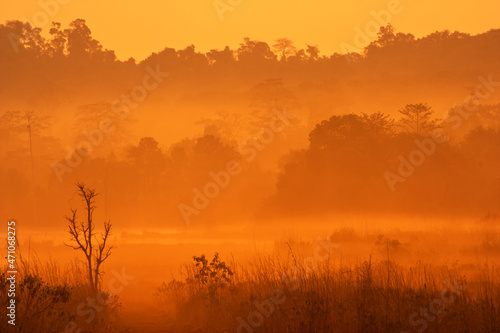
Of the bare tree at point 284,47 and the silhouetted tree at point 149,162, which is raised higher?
the bare tree at point 284,47

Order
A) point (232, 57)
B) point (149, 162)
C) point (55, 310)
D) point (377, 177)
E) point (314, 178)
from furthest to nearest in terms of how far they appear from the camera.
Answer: point (232, 57)
point (149, 162)
point (314, 178)
point (377, 177)
point (55, 310)

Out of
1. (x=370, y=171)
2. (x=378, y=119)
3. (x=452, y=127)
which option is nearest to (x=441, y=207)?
(x=370, y=171)

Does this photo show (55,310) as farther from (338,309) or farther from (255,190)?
(255,190)

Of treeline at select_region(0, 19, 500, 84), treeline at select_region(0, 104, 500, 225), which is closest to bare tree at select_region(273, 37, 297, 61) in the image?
treeline at select_region(0, 19, 500, 84)

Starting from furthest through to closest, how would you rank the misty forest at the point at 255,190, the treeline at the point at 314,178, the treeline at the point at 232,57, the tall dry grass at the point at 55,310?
1. the treeline at the point at 232,57
2. the treeline at the point at 314,178
3. the misty forest at the point at 255,190
4. the tall dry grass at the point at 55,310

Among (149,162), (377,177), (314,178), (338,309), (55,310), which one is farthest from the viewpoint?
(149,162)

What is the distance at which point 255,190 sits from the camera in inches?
2581

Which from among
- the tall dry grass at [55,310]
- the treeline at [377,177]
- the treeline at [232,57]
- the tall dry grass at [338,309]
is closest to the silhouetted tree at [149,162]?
the treeline at [377,177]

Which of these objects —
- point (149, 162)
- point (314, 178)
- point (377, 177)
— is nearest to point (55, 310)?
point (314, 178)

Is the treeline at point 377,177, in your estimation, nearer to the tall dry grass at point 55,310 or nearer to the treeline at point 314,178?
the treeline at point 314,178

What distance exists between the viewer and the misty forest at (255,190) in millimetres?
14766

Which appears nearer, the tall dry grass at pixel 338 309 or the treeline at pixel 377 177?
the tall dry grass at pixel 338 309

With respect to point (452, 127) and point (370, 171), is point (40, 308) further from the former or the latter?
point (452, 127)

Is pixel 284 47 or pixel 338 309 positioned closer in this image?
pixel 338 309
